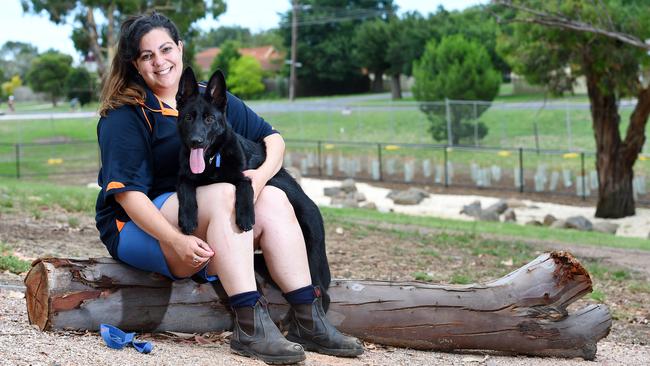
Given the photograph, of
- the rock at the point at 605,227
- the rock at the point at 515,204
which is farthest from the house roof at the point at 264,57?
the rock at the point at 605,227

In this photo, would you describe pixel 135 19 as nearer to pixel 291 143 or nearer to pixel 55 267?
pixel 55 267

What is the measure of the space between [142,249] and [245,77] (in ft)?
199

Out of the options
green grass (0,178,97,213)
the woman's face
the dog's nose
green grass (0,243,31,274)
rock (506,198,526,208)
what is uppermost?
the woman's face

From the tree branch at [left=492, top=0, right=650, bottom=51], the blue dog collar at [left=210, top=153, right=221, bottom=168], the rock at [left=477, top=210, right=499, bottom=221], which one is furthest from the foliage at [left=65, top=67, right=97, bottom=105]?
the blue dog collar at [left=210, top=153, right=221, bottom=168]

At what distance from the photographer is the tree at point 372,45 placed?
198ft

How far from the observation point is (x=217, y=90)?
15.2 feet

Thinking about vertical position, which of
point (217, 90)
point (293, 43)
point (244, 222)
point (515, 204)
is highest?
point (293, 43)

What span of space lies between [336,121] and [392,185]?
530 inches

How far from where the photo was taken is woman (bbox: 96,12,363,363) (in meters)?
4.49

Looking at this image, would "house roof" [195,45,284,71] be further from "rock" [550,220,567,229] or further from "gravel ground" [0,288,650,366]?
"gravel ground" [0,288,650,366]

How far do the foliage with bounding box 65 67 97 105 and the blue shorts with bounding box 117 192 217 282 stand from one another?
32.3 metres

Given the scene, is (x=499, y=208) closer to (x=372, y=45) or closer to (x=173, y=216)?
(x=173, y=216)

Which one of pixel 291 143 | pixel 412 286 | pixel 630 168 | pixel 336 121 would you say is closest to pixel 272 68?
pixel 336 121

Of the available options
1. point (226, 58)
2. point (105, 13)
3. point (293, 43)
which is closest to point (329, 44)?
point (293, 43)
